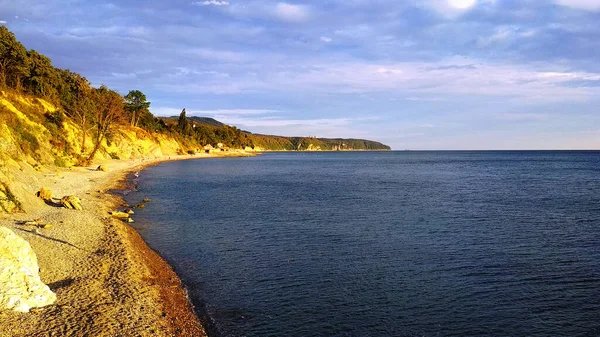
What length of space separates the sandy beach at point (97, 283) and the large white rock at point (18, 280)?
318 millimetres

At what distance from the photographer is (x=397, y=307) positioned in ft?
49.2

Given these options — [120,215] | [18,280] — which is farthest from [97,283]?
[120,215]

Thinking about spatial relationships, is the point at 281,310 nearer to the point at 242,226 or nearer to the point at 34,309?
the point at 34,309

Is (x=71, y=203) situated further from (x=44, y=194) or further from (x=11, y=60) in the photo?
(x=11, y=60)

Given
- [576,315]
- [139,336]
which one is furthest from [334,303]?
[576,315]

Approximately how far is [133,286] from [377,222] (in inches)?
774

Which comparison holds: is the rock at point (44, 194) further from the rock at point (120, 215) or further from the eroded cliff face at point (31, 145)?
the rock at point (120, 215)

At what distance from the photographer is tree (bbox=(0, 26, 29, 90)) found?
5959 centimetres

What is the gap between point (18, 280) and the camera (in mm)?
12398

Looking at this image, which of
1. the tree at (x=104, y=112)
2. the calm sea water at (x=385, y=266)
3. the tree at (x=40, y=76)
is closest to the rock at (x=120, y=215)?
the calm sea water at (x=385, y=266)

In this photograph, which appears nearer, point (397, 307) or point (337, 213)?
point (397, 307)

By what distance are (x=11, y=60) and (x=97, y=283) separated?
6288 centimetres

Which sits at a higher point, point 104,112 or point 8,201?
point 104,112

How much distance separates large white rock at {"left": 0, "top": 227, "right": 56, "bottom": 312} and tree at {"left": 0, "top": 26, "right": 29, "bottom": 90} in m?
57.6
